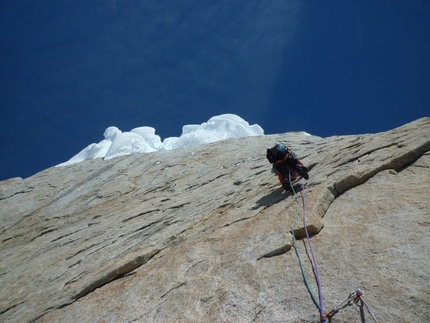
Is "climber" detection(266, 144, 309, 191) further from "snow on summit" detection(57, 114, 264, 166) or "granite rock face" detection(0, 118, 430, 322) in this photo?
"snow on summit" detection(57, 114, 264, 166)

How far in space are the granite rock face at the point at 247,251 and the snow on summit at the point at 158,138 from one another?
30.4 feet

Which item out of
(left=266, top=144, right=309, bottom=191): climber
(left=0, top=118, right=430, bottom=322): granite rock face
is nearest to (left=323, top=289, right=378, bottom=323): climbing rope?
(left=0, top=118, right=430, bottom=322): granite rock face

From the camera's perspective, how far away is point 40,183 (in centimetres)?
1614

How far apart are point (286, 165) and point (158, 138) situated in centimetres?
1779

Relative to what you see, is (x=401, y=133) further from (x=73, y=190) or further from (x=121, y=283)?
(x=73, y=190)

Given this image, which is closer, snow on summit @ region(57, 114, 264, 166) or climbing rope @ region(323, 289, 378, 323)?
climbing rope @ region(323, 289, 378, 323)

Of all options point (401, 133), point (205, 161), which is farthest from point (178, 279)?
point (205, 161)

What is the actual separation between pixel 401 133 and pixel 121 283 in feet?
24.4

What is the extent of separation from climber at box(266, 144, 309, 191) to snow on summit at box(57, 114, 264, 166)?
41.9 feet

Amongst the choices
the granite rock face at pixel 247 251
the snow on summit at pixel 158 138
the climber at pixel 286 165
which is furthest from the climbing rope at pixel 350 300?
the snow on summit at pixel 158 138

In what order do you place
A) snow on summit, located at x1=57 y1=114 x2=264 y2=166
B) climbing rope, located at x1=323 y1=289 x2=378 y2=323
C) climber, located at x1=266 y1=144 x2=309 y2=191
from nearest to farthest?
1. climbing rope, located at x1=323 y1=289 x2=378 y2=323
2. climber, located at x1=266 y1=144 x2=309 y2=191
3. snow on summit, located at x1=57 y1=114 x2=264 y2=166

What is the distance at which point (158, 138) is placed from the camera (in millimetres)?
23391

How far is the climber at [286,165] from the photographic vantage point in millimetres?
6581

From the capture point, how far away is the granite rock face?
337cm
